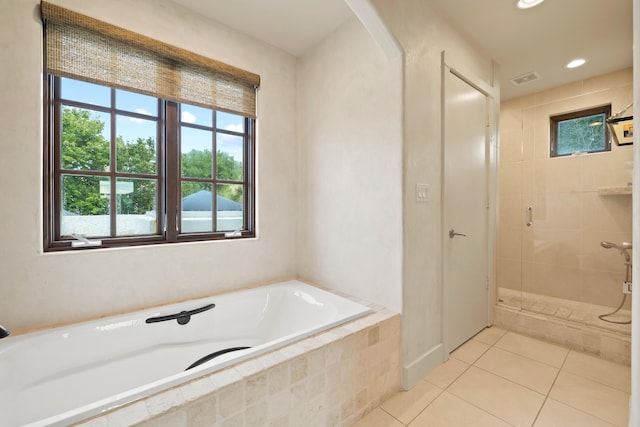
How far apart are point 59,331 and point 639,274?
2.50 metres

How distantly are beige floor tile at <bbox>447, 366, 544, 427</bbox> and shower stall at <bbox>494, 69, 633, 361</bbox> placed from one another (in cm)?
92

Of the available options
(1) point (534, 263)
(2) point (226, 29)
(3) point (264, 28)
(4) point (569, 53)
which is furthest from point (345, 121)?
(1) point (534, 263)

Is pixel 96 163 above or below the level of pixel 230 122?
below

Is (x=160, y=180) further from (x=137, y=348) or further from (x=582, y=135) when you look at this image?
(x=582, y=135)

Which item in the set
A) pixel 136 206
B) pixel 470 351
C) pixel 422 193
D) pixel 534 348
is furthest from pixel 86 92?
pixel 534 348

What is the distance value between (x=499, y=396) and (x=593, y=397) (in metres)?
0.56

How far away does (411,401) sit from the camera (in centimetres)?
161

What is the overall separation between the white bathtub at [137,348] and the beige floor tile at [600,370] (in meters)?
1.60

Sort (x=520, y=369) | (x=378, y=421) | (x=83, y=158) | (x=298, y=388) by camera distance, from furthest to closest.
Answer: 1. (x=520, y=369)
2. (x=83, y=158)
3. (x=378, y=421)
4. (x=298, y=388)

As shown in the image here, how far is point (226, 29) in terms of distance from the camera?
6.89 feet

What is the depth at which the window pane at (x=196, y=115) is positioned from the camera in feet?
6.79

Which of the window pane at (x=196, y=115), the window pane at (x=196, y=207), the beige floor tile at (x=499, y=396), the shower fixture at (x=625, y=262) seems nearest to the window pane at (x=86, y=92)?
the window pane at (x=196, y=115)

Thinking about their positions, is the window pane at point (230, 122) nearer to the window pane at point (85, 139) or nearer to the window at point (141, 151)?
the window at point (141, 151)

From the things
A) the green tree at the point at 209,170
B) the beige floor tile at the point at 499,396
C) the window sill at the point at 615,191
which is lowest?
the beige floor tile at the point at 499,396
